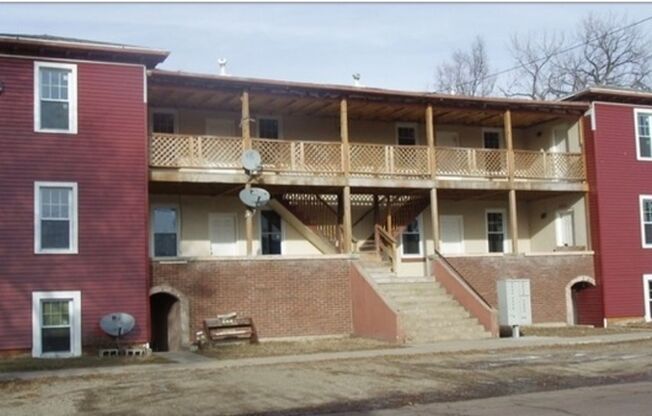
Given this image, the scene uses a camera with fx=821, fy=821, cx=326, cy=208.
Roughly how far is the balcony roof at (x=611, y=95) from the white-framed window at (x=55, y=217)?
17149 millimetres

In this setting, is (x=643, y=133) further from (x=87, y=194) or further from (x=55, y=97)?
(x=55, y=97)

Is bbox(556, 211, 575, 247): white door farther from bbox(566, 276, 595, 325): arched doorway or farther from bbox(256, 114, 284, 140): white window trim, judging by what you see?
bbox(256, 114, 284, 140): white window trim

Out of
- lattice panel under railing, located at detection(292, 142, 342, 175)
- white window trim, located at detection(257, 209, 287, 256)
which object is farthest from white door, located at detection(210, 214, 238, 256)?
lattice panel under railing, located at detection(292, 142, 342, 175)

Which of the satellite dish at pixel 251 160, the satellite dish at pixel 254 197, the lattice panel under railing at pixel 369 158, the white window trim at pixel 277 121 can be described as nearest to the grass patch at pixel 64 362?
the satellite dish at pixel 254 197

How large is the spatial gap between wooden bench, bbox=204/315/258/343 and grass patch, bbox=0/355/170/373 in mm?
1804

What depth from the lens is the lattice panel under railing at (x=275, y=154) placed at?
81.1ft

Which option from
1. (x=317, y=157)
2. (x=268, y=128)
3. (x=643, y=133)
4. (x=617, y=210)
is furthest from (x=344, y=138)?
(x=643, y=133)

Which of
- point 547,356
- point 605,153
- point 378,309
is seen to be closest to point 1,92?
point 378,309

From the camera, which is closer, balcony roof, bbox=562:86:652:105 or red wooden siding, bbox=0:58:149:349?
red wooden siding, bbox=0:58:149:349

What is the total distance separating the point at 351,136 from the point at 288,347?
9.79 metres

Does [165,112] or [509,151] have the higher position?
[165,112]

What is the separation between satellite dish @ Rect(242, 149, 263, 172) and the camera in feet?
77.2

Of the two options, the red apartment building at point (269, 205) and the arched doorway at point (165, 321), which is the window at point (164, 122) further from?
the arched doorway at point (165, 321)

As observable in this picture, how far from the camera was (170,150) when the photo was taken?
23297 millimetres
